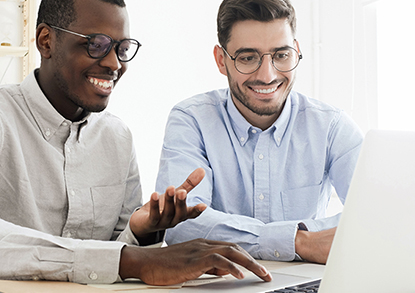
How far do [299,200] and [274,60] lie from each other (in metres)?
0.45

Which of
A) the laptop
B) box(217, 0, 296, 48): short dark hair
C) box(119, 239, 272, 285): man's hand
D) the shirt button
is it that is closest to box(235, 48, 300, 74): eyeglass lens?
box(217, 0, 296, 48): short dark hair

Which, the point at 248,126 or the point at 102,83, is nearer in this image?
the point at 102,83

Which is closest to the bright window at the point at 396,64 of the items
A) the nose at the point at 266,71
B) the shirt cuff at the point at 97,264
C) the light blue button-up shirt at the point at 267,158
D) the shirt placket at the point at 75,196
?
the light blue button-up shirt at the point at 267,158

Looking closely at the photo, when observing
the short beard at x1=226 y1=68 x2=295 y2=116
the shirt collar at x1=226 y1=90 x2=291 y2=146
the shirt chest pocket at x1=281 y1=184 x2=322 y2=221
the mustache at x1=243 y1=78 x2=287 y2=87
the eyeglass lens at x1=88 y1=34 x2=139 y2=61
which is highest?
the eyeglass lens at x1=88 y1=34 x2=139 y2=61

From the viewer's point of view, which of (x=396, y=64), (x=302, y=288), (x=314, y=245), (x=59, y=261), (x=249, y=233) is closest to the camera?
(x=302, y=288)

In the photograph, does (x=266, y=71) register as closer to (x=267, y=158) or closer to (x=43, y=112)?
(x=267, y=158)

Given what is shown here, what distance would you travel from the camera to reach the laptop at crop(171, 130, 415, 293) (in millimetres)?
513

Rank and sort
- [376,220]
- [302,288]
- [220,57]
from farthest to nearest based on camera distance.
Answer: [220,57] → [302,288] → [376,220]

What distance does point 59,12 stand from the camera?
135 centimetres

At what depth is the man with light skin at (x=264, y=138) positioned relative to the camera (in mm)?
1459

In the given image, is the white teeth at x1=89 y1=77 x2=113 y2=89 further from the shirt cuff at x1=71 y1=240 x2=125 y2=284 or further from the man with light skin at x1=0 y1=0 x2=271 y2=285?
the shirt cuff at x1=71 y1=240 x2=125 y2=284

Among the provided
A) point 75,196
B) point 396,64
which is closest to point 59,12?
point 75,196

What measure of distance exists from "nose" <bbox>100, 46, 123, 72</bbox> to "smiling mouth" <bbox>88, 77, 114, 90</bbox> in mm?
44

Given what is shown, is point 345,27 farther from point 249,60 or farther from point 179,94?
point 249,60
